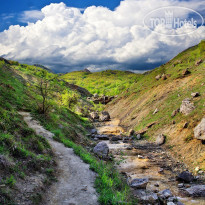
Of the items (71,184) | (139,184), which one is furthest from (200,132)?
(71,184)

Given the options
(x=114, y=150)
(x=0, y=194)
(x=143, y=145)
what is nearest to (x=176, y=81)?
(x=143, y=145)

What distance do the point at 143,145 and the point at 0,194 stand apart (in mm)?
21575

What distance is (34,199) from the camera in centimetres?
666

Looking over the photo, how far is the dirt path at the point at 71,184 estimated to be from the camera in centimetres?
736

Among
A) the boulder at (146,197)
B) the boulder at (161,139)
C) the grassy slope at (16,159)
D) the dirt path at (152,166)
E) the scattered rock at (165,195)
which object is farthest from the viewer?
the boulder at (161,139)

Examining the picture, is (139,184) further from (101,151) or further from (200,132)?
(200,132)

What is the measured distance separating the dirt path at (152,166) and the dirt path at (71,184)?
12.0ft

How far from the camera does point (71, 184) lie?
29.4ft

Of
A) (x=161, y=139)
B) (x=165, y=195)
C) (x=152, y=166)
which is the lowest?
(x=152, y=166)

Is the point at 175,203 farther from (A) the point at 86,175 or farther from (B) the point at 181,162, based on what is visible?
(B) the point at 181,162

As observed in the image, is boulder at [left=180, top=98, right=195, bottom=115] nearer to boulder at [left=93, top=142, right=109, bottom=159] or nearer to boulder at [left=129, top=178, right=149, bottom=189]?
boulder at [left=93, top=142, right=109, bottom=159]

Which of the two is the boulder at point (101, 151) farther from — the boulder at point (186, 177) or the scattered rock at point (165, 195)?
the scattered rock at point (165, 195)

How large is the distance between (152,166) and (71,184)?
431 inches

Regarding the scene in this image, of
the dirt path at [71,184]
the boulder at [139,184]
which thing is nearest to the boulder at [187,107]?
the boulder at [139,184]
